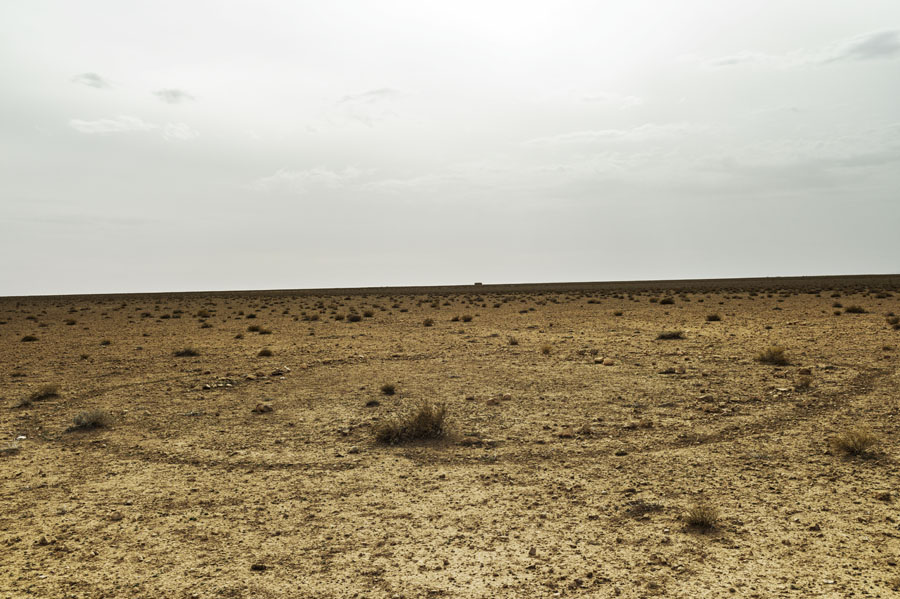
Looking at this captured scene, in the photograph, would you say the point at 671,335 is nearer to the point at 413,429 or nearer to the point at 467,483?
the point at 413,429

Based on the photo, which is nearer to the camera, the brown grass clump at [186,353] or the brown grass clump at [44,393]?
the brown grass clump at [44,393]

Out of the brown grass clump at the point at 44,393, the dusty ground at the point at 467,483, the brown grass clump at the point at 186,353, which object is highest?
the brown grass clump at the point at 186,353

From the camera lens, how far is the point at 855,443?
772cm

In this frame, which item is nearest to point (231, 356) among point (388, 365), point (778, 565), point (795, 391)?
point (388, 365)

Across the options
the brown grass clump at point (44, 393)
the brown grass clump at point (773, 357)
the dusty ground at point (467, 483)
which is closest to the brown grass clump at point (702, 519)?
the dusty ground at point (467, 483)

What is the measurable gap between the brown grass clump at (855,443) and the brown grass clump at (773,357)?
642cm

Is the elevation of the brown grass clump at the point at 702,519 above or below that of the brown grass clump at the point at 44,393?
below

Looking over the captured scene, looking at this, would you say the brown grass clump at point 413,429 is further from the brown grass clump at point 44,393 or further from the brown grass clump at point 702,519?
the brown grass clump at point 44,393

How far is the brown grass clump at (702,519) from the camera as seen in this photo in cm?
582

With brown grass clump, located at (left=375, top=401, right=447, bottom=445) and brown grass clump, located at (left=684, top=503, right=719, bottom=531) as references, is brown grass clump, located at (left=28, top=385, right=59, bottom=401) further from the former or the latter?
brown grass clump, located at (left=684, top=503, right=719, bottom=531)

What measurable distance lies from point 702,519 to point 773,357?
10.0 metres

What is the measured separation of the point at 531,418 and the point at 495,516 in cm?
398

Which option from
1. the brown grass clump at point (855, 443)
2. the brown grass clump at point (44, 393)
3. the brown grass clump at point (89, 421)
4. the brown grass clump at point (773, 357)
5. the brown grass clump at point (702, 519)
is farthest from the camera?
the brown grass clump at point (773, 357)

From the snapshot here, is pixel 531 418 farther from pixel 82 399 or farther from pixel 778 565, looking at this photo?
pixel 82 399
